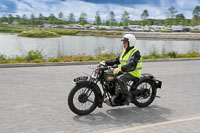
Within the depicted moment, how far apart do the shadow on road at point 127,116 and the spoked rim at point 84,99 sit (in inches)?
8.2

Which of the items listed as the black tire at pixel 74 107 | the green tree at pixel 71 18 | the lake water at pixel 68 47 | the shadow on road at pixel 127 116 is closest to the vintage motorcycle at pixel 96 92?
the black tire at pixel 74 107

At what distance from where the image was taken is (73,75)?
32.0 feet

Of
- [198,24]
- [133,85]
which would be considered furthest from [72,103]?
[198,24]

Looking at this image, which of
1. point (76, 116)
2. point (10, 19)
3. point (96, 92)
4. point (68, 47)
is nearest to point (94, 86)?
point (96, 92)

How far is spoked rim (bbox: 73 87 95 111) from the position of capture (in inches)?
200

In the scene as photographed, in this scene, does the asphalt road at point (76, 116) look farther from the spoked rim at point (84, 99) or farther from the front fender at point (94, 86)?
the front fender at point (94, 86)

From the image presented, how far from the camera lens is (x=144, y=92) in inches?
228

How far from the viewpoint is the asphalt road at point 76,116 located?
4562 millimetres

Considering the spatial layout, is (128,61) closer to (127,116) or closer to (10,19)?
(127,116)

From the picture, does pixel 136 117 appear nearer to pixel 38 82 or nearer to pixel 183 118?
pixel 183 118

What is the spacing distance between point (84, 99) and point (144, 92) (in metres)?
1.50

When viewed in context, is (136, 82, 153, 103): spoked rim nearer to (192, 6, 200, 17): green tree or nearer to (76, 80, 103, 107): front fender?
(76, 80, 103, 107): front fender

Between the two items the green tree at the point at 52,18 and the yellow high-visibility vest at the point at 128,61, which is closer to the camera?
the yellow high-visibility vest at the point at 128,61

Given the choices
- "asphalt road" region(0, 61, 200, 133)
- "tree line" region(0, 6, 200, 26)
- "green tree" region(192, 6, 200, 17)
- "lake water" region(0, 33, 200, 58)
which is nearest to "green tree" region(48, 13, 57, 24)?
"tree line" region(0, 6, 200, 26)
